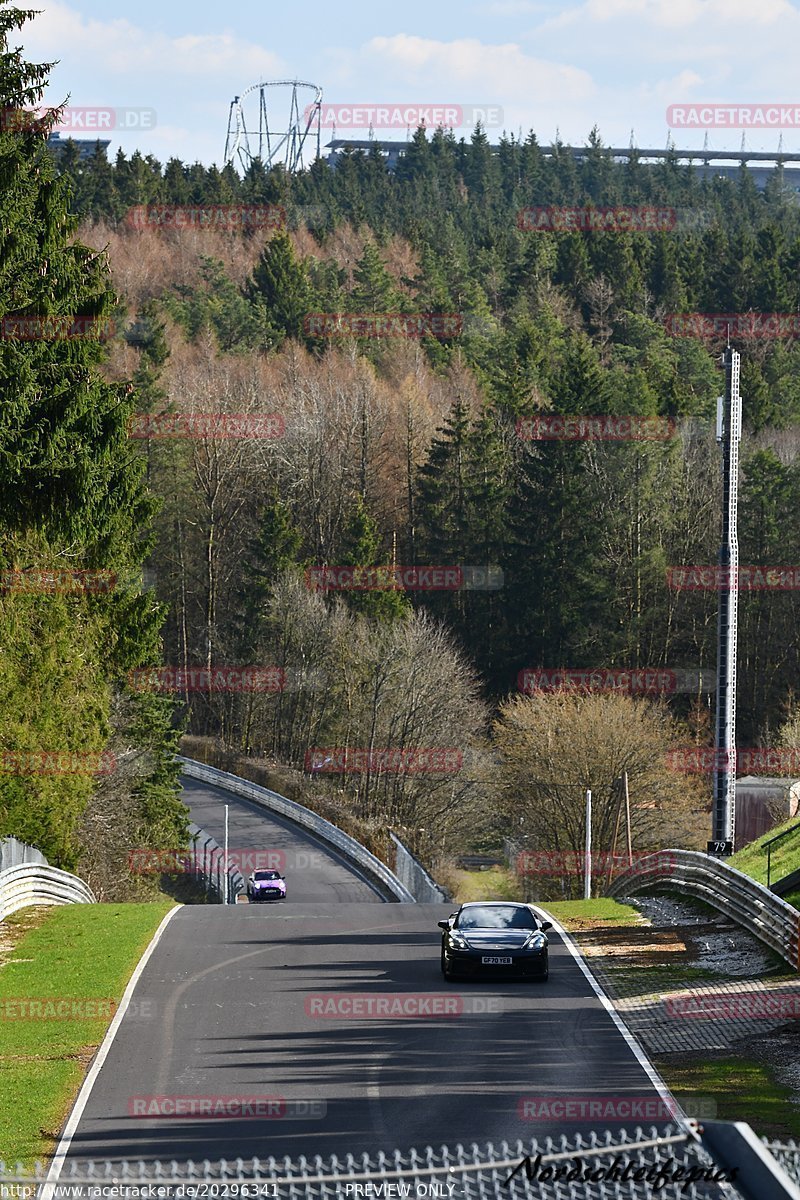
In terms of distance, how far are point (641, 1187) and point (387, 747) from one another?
58.9 m

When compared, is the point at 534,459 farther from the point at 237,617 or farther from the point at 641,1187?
the point at 641,1187

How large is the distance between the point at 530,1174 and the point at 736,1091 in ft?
21.6

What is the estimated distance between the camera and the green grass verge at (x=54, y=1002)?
1423 cm

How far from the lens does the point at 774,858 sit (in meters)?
32.2

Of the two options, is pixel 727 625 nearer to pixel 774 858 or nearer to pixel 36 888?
pixel 774 858

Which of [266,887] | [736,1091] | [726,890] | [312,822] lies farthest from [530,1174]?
[312,822]

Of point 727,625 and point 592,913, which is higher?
point 727,625

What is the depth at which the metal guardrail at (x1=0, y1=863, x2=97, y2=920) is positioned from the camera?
26.4 m

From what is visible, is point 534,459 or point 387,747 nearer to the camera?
point 387,747

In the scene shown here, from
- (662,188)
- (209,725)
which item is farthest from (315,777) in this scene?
(662,188)

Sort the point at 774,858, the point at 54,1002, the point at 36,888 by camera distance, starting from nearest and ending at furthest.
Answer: the point at 54,1002 < the point at 36,888 < the point at 774,858

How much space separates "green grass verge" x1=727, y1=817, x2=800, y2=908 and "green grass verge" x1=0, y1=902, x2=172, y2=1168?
11.8m

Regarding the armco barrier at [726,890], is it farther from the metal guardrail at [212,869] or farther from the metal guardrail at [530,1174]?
the metal guardrail at [212,869]

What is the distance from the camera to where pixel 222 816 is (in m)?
65.6
